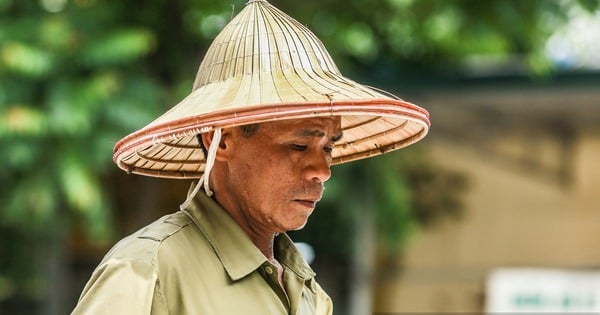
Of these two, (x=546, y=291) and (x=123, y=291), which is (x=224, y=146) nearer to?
(x=123, y=291)

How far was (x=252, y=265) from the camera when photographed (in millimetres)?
2361

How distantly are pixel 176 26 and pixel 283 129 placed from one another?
189 inches

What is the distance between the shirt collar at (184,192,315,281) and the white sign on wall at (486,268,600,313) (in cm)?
640

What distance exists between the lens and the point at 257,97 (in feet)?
7.61

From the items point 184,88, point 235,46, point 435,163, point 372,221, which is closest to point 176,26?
point 184,88

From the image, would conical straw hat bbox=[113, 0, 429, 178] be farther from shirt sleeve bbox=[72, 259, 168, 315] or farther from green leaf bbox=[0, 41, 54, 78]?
green leaf bbox=[0, 41, 54, 78]

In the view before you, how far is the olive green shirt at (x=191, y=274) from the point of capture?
2150 mm

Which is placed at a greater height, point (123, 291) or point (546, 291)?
point (123, 291)

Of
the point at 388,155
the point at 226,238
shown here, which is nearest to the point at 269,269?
the point at 226,238

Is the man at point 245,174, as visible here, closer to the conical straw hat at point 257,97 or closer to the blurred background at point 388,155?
the conical straw hat at point 257,97

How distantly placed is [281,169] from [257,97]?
171 mm

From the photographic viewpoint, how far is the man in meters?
2.22

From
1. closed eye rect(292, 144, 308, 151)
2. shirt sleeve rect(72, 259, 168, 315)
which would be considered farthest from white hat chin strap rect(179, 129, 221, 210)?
shirt sleeve rect(72, 259, 168, 315)

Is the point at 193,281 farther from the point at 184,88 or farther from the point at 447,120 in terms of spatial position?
the point at 447,120
